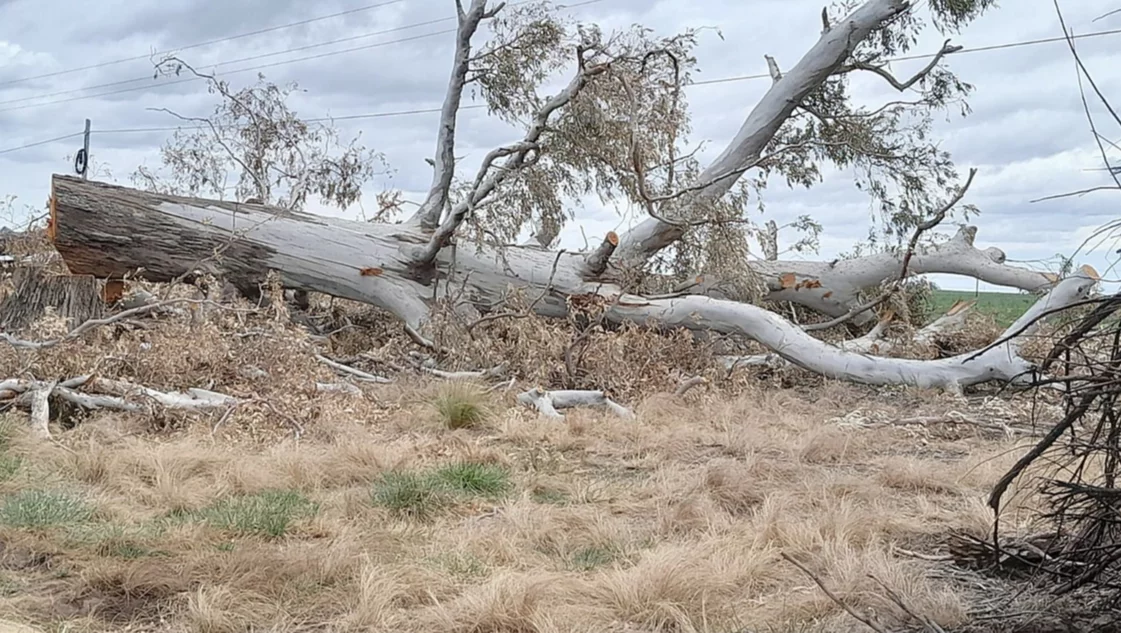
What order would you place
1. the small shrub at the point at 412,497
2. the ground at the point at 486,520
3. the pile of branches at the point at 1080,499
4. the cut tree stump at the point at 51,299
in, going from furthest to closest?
the cut tree stump at the point at 51,299 < the small shrub at the point at 412,497 < the ground at the point at 486,520 < the pile of branches at the point at 1080,499

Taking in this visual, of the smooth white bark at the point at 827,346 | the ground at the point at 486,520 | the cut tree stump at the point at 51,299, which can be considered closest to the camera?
the ground at the point at 486,520

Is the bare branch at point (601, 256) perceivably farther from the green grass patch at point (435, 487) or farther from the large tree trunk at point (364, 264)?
the green grass patch at point (435, 487)

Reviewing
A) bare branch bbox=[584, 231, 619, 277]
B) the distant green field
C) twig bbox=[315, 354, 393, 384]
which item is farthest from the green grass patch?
the distant green field

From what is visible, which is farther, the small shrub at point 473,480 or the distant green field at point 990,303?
the distant green field at point 990,303

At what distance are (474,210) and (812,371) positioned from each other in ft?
11.0

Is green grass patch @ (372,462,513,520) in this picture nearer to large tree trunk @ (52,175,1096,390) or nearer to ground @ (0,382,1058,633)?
ground @ (0,382,1058,633)

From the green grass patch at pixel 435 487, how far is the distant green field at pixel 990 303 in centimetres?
670

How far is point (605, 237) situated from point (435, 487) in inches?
198

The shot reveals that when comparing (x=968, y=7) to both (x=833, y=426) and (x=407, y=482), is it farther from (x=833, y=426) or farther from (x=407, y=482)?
(x=407, y=482)

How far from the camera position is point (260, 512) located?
4371 mm

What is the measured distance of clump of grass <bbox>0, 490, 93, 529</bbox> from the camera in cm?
419

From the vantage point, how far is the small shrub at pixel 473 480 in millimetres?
5023

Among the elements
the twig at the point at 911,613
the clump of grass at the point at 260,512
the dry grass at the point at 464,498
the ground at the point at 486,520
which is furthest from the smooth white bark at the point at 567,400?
the twig at the point at 911,613

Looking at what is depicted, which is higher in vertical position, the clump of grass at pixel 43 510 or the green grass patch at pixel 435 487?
the green grass patch at pixel 435 487
